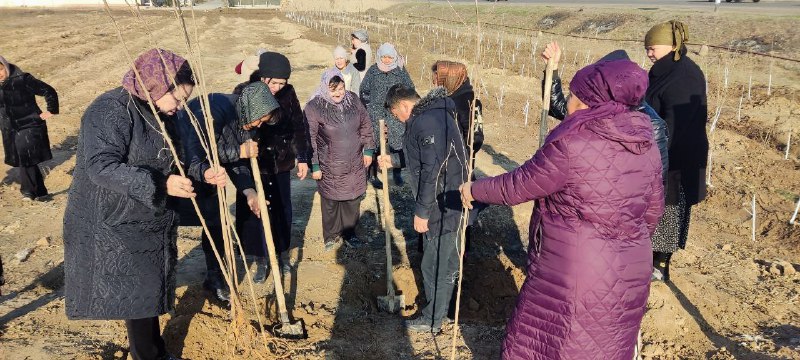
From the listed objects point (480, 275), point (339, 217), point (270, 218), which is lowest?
point (480, 275)

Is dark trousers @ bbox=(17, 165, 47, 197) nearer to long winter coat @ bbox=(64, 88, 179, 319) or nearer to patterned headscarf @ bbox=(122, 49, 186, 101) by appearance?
long winter coat @ bbox=(64, 88, 179, 319)

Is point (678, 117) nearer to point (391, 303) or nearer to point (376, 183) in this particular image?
point (391, 303)

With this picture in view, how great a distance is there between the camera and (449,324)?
339 centimetres

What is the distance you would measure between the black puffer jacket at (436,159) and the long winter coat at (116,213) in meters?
1.29

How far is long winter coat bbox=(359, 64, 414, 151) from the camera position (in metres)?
5.25

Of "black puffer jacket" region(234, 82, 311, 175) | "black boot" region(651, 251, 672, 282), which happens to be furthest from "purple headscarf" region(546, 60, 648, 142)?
"black boot" region(651, 251, 672, 282)

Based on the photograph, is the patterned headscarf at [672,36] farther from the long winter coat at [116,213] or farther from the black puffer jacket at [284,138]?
the long winter coat at [116,213]

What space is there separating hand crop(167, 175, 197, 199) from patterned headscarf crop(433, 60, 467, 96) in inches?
62.7

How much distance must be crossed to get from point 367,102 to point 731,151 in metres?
5.45

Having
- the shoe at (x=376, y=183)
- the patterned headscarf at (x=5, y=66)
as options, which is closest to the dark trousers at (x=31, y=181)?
the patterned headscarf at (x=5, y=66)

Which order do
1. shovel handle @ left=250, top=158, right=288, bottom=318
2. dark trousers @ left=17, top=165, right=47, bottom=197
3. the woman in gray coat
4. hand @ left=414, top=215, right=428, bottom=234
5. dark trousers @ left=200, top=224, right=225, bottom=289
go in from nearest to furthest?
shovel handle @ left=250, top=158, right=288, bottom=318
hand @ left=414, top=215, right=428, bottom=234
dark trousers @ left=200, top=224, right=225, bottom=289
the woman in gray coat
dark trousers @ left=17, top=165, right=47, bottom=197

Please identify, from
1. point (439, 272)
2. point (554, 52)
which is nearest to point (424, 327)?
point (439, 272)

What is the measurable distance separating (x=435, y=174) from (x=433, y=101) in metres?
0.41

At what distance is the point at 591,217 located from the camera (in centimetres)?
186
